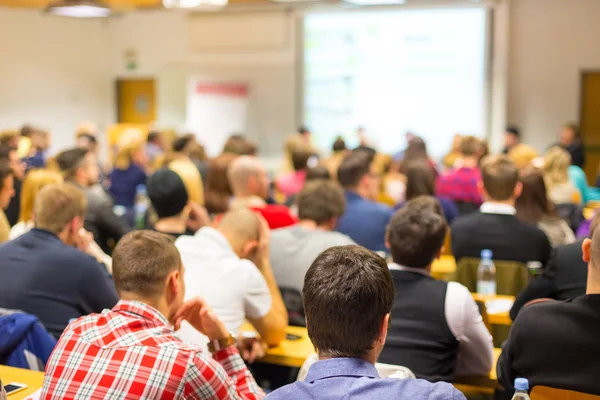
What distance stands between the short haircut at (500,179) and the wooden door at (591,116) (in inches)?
309

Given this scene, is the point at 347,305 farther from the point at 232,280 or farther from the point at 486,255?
the point at 486,255

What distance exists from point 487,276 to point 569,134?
7.57m

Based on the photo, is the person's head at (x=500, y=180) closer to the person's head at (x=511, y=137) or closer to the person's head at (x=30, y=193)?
the person's head at (x=30, y=193)

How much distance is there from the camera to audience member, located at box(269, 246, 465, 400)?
1.67 meters

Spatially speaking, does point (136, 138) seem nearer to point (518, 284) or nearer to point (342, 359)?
point (518, 284)

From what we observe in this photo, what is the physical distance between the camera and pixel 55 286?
131 inches

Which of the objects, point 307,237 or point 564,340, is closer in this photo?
point 564,340

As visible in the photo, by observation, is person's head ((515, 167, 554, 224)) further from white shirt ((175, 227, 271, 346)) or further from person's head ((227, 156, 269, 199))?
white shirt ((175, 227, 271, 346))

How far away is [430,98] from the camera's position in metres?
12.5

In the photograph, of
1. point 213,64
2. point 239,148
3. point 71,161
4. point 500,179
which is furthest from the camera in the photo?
point 213,64

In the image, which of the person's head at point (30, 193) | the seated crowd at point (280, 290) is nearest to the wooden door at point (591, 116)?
the seated crowd at point (280, 290)

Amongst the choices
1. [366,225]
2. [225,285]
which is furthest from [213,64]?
[225,285]

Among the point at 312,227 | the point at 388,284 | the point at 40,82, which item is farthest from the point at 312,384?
the point at 40,82

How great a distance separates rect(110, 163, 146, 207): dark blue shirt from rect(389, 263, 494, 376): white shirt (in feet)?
19.3
